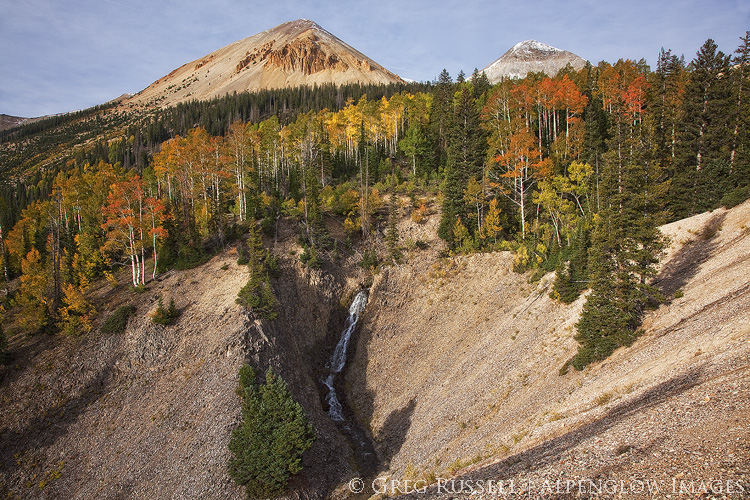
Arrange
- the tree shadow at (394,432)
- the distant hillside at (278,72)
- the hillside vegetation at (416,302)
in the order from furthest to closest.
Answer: the distant hillside at (278,72), the tree shadow at (394,432), the hillside vegetation at (416,302)

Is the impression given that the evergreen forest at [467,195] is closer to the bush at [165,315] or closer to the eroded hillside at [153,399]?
the eroded hillside at [153,399]

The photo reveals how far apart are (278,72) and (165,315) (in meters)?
169

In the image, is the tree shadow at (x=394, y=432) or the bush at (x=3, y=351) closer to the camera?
the tree shadow at (x=394, y=432)

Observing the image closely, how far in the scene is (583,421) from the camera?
17391 millimetres

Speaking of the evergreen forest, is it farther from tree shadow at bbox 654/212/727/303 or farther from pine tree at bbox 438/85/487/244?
tree shadow at bbox 654/212/727/303

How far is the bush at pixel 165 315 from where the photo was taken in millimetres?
33656

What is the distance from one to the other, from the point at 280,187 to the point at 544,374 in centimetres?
4312

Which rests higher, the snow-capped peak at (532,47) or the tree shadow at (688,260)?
the snow-capped peak at (532,47)

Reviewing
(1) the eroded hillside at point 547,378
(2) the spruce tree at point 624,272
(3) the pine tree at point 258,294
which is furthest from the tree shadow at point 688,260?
(3) the pine tree at point 258,294

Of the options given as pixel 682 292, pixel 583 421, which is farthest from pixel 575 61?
pixel 583 421

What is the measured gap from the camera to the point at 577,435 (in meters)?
16.1

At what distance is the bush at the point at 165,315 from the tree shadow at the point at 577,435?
86.4ft

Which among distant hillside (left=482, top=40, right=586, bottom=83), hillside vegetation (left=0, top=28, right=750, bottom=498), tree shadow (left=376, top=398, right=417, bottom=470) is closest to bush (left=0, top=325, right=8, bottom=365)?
hillside vegetation (left=0, top=28, right=750, bottom=498)

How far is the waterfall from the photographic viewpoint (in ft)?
109
